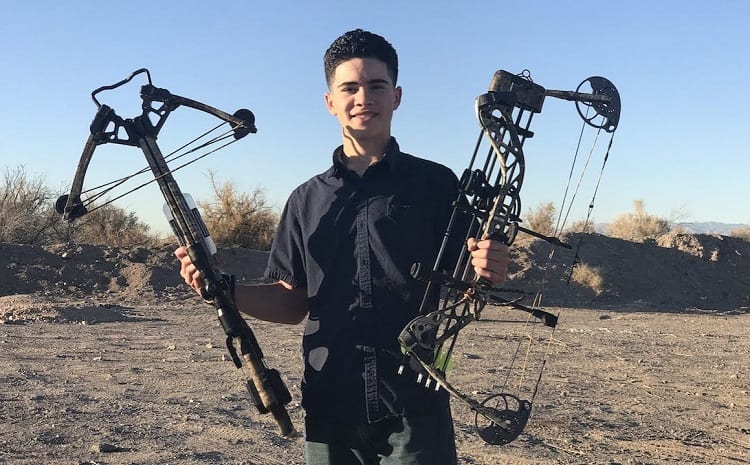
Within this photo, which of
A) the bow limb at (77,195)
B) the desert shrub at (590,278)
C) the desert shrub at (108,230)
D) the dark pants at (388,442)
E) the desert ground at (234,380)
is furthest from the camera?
the desert shrub at (108,230)

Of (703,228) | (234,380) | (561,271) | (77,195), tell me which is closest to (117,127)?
(77,195)

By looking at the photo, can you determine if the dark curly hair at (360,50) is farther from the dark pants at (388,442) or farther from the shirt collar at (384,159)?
the dark pants at (388,442)

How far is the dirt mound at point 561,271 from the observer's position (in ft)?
63.7

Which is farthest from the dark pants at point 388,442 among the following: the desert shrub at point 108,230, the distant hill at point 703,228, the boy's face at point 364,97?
the desert shrub at point 108,230

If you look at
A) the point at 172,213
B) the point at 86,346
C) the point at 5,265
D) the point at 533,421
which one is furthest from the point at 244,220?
the point at 172,213

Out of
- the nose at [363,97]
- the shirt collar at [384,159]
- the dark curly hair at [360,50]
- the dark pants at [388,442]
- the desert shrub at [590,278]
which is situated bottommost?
the dark pants at [388,442]

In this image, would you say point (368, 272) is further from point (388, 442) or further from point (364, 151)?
point (388, 442)

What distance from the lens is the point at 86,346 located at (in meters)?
10.9

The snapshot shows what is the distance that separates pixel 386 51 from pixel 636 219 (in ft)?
104

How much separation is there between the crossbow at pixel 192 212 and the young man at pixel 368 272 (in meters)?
0.37

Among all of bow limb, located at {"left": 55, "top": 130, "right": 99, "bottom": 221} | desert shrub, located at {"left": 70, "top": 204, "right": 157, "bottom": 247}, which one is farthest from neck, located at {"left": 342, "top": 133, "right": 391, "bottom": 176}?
desert shrub, located at {"left": 70, "top": 204, "right": 157, "bottom": 247}

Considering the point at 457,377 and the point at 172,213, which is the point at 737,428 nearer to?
the point at 457,377

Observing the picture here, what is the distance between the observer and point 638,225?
31.9m

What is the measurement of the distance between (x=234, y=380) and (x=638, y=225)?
26.6 m
